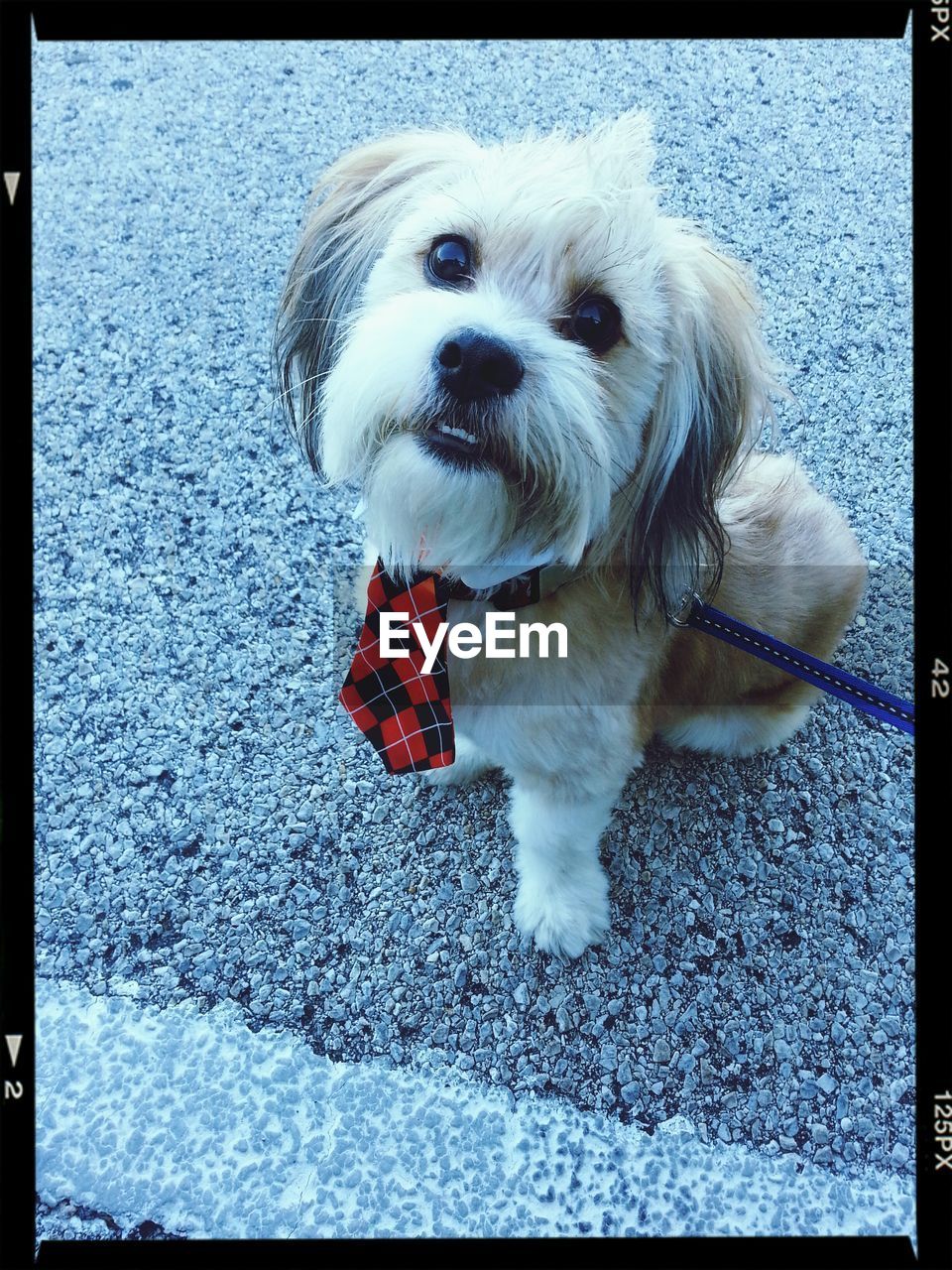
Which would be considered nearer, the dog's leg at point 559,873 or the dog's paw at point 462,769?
the dog's leg at point 559,873

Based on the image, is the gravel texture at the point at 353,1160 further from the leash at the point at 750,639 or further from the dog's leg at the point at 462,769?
the leash at the point at 750,639

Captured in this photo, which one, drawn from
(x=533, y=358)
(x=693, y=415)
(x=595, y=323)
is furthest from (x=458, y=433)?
(x=693, y=415)

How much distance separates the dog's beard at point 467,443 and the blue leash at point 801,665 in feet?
1.19

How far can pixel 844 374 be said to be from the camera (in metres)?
2.78

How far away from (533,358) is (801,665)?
0.79 metres

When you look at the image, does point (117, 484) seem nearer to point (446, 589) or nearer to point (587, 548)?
point (446, 589)

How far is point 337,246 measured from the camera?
65.0 inches

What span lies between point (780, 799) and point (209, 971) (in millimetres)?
1414

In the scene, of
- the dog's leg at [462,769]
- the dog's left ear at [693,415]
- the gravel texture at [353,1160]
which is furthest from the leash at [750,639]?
the gravel texture at [353,1160]

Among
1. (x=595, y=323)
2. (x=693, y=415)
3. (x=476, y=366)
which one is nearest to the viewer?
(x=476, y=366)

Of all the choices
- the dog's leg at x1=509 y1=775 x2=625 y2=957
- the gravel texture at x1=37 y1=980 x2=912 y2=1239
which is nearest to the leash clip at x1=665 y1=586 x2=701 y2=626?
the dog's leg at x1=509 y1=775 x2=625 y2=957

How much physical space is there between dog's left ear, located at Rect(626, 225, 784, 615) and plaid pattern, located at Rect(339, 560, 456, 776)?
38cm

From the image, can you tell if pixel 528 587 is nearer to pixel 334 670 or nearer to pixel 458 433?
pixel 458 433

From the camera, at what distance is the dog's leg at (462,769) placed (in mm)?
2133
